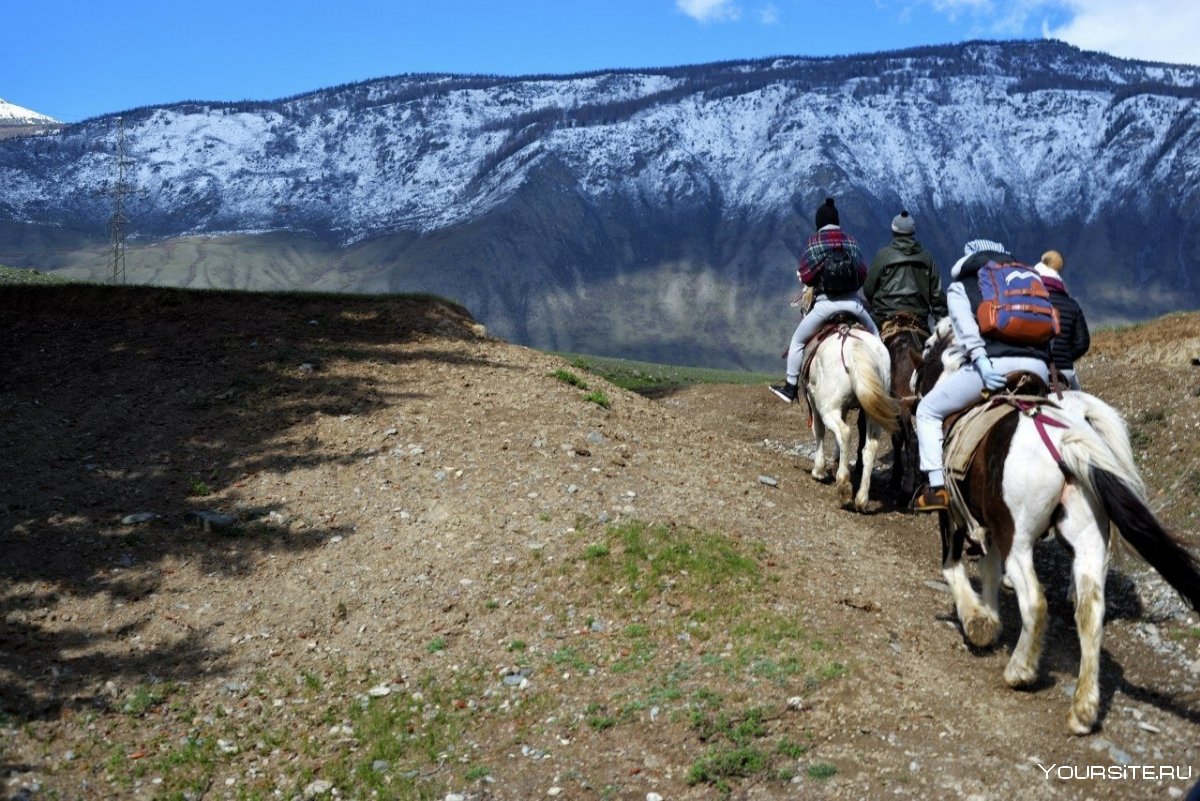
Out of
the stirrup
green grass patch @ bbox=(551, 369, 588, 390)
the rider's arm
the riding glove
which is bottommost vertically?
the stirrup

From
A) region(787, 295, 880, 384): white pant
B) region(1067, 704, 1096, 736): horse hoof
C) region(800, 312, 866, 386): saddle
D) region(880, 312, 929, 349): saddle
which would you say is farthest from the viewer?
region(880, 312, 929, 349): saddle

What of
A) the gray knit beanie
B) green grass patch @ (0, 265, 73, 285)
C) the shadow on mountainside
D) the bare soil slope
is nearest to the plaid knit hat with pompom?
the gray knit beanie

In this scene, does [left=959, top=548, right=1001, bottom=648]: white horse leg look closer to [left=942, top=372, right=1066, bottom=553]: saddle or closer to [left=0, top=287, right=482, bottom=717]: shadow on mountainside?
[left=942, top=372, right=1066, bottom=553]: saddle

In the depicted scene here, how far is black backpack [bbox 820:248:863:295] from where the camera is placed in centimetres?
1531

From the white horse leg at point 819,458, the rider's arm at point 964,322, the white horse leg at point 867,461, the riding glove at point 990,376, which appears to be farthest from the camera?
the white horse leg at point 819,458

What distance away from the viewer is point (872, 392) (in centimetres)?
1415

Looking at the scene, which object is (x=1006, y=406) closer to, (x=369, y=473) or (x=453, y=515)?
(x=453, y=515)

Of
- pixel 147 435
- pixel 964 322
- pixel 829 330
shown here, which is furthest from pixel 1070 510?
pixel 147 435

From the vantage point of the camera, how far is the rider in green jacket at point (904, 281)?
1562 centimetres

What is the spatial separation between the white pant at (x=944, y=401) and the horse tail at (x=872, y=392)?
11.4 feet

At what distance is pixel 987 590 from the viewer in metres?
10.1

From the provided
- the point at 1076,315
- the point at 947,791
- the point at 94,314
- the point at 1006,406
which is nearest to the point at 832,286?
the point at 1076,315

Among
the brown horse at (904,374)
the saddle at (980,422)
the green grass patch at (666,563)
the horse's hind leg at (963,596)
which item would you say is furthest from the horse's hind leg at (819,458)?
the saddle at (980,422)

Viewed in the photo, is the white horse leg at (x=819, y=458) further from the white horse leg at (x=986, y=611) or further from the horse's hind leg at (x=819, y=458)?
the white horse leg at (x=986, y=611)
